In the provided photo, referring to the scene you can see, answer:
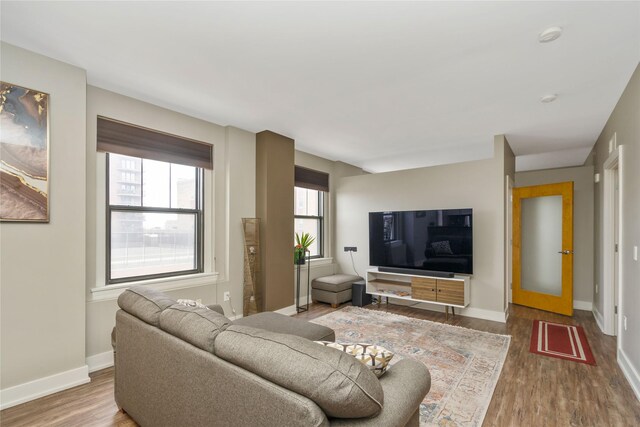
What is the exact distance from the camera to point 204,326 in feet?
4.91

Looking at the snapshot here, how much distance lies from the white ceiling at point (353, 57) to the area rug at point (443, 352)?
102 inches

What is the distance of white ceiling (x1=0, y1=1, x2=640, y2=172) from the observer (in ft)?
6.18

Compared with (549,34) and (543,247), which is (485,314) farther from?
(549,34)

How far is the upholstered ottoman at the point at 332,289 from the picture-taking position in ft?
16.5

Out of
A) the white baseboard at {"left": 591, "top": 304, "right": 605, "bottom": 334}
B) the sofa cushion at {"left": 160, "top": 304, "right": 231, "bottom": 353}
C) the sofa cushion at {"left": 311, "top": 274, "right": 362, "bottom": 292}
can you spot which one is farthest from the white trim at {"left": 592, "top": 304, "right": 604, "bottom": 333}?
the sofa cushion at {"left": 160, "top": 304, "right": 231, "bottom": 353}

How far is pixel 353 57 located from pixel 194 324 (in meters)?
2.12

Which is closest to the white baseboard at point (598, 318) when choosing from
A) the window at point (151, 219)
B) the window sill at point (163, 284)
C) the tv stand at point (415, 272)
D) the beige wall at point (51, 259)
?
the tv stand at point (415, 272)

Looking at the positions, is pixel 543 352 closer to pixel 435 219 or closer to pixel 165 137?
pixel 435 219

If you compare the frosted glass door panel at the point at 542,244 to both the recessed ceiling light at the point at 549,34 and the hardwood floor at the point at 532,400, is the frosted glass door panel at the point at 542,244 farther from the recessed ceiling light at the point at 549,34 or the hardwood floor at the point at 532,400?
the recessed ceiling light at the point at 549,34

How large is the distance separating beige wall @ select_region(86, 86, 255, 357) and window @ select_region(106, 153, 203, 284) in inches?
5.5

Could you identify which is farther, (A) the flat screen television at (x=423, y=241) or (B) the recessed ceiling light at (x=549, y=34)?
(A) the flat screen television at (x=423, y=241)

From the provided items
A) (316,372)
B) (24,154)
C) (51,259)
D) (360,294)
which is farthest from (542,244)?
(24,154)

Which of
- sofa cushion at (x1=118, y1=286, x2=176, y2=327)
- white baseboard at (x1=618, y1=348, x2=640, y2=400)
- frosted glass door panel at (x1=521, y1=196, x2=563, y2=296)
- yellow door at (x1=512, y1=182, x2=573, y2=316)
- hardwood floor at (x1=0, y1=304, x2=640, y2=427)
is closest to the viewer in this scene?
sofa cushion at (x1=118, y1=286, x2=176, y2=327)

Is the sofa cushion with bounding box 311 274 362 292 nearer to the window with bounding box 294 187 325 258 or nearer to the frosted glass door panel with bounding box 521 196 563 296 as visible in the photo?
the window with bounding box 294 187 325 258
